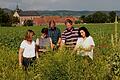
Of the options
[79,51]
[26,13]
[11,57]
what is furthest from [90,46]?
[26,13]

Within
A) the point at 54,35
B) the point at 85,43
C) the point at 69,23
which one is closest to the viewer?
the point at 85,43

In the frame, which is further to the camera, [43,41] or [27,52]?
[43,41]

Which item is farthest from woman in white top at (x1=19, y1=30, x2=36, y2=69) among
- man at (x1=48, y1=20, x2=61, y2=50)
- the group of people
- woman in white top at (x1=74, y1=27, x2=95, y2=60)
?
woman in white top at (x1=74, y1=27, x2=95, y2=60)

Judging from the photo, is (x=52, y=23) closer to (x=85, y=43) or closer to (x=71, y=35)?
(x=71, y=35)

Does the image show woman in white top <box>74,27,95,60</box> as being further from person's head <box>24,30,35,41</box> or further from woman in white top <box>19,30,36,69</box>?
woman in white top <box>19,30,36,69</box>

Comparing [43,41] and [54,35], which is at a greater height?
[54,35]

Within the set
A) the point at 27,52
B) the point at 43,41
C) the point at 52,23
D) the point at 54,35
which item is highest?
the point at 52,23

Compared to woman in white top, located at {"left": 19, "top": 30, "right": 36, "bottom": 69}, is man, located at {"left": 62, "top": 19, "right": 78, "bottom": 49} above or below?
above

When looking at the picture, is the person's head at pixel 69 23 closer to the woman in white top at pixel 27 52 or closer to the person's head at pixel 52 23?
the person's head at pixel 52 23

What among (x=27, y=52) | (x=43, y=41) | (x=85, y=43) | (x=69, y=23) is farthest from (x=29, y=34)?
(x=85, y=43)

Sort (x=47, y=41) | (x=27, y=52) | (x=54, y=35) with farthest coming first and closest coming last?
1. (x=54, y=35)
2. (x=47, y=41)
3. (x=27, y=52)

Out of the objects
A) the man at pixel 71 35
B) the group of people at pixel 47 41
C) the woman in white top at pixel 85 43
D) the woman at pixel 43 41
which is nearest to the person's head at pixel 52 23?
the group of people at pixel 47 41

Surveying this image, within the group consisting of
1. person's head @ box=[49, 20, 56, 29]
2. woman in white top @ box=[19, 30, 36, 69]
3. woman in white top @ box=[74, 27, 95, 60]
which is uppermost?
person's head @ box=[49, 20, 56, 29]

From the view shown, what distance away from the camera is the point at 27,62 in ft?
29.7
